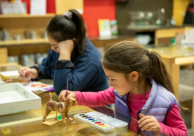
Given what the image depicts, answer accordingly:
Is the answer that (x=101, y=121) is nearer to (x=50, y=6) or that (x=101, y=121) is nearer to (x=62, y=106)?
(x=62, y=106)

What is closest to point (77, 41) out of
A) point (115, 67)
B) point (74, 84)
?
point (74, 84)

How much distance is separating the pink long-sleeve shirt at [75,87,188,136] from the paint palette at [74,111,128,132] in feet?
0.17

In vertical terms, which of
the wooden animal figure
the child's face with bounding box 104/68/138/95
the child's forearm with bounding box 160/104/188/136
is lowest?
the child's forearm with bounding box 160/104/188/136

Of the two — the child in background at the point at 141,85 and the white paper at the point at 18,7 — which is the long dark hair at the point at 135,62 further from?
the white paper at the point at 18,7

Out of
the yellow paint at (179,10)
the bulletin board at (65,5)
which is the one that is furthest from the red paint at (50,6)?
the yellow paint at (179,10)

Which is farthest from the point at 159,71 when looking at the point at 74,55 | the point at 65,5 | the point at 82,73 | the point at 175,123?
the point at 65,5

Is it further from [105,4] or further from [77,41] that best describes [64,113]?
[105,4]

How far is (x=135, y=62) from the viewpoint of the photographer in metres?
1.04

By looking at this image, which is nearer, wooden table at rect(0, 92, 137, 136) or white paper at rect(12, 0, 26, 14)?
wooden table at rect(0, 92, 137, 136)

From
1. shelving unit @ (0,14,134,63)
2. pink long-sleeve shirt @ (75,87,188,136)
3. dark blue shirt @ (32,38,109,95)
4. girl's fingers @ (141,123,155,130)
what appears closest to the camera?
girl's fingers @ (141,123,155,130)

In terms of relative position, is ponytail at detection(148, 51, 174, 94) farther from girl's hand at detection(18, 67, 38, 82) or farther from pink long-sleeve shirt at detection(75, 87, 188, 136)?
girl's hand at detection(18, 67, 38, 82)

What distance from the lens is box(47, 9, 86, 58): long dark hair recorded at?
1474 millimetres

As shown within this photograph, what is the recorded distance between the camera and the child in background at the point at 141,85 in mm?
1015

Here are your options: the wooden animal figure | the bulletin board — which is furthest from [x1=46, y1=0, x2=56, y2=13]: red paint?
the wooden animal figure
